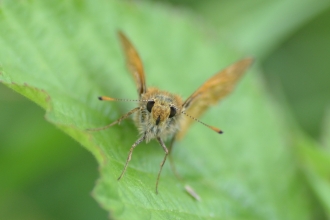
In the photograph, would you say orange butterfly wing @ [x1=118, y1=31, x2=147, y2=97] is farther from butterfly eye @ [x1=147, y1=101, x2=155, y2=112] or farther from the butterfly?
butterfly eye @ [x1=147, y1=101, x2=155, y2=112]

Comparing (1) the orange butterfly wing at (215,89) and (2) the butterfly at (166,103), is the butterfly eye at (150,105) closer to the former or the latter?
(2) the butterfly at (166,103)

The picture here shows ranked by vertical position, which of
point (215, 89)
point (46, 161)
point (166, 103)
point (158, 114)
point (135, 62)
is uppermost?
point (215, 89)

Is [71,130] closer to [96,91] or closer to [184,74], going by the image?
[96,91]

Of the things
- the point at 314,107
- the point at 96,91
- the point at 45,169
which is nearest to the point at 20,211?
the point at 45,169

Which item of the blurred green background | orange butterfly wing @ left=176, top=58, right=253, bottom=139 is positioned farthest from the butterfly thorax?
the blurred green background

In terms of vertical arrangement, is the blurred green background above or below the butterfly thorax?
below

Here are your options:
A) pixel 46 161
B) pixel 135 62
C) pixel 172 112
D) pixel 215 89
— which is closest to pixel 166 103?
pixel 172 112

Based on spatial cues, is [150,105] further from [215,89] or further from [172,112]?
[215,89]
